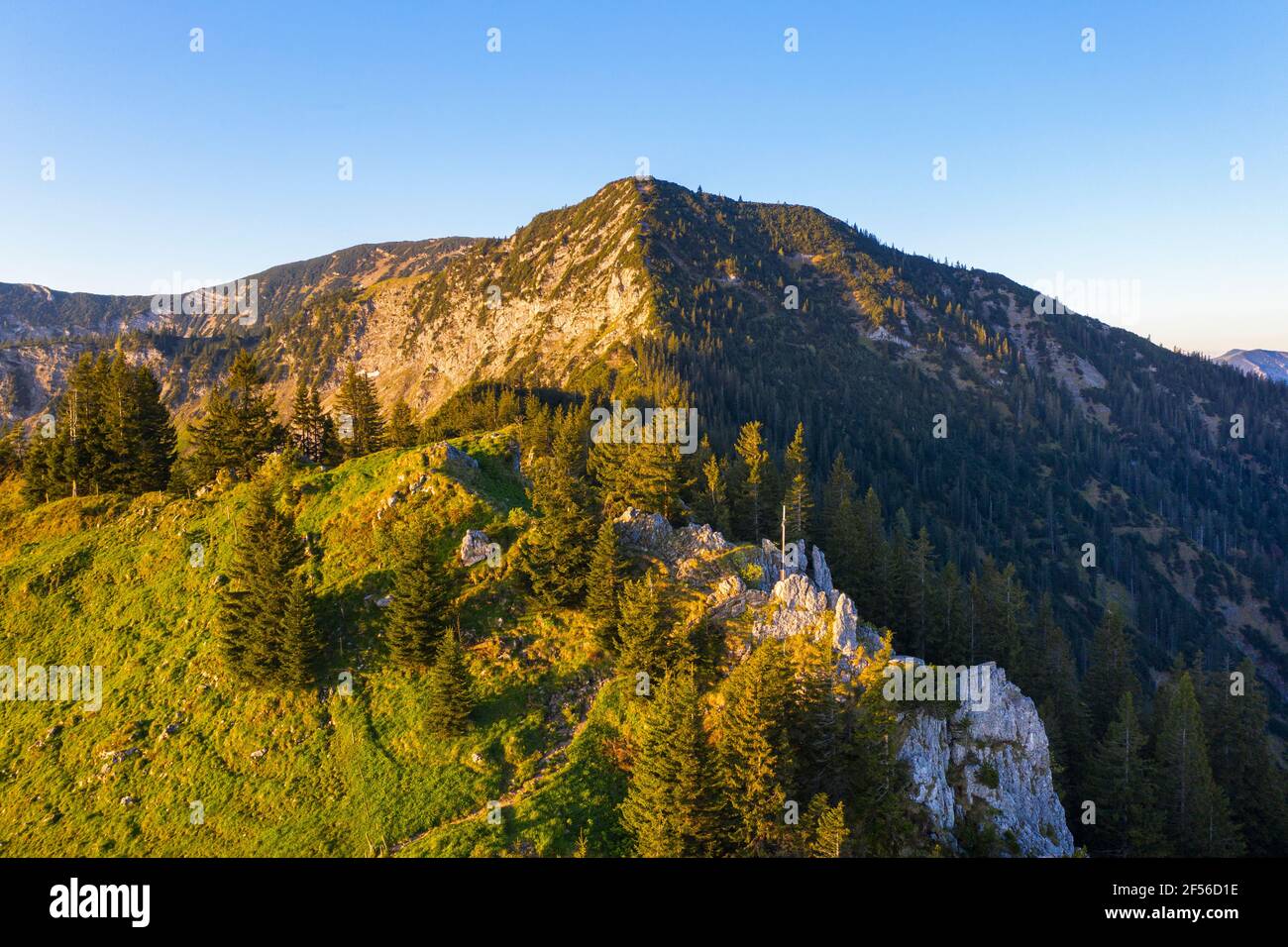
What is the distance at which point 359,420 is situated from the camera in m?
75.6

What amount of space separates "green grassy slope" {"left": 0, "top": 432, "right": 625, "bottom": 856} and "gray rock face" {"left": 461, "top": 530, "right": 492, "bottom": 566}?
3.80 feet

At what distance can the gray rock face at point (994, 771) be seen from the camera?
37719mm

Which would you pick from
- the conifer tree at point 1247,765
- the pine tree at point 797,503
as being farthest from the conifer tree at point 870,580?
the conifer tree at point 1247,765

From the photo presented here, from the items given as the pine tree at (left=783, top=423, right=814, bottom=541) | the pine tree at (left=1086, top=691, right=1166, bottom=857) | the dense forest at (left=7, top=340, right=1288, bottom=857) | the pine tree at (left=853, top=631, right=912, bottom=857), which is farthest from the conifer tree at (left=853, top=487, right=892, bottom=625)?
the pine tree at (left=853, top=631, right=912, bottom=857)

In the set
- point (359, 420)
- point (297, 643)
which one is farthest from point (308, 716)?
point (359, 420)

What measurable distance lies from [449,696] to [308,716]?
374 inches

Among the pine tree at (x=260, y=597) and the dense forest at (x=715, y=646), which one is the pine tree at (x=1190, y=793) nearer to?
the dense forest at (x=715, y=646)

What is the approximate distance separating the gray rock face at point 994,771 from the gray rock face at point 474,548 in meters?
30.4

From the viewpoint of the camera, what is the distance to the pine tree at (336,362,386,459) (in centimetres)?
7450

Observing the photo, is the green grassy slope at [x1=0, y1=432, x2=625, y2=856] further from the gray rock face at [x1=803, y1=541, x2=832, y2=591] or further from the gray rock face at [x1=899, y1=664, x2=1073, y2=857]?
the gray rock face at [x1=803, y1=541, x2=832, y2=591]

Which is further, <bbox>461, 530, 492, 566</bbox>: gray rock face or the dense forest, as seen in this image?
<bbox>461, 530, 492, 566</bbox>: gray rock face

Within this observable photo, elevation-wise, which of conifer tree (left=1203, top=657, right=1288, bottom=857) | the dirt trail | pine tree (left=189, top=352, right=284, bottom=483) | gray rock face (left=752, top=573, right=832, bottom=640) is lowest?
conifer tree (left=1203, top=657, right=1288, bottom=857)

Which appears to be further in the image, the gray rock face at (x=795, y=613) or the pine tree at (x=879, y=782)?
the gray rock face at (x=795, y=613)
